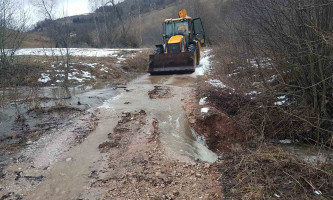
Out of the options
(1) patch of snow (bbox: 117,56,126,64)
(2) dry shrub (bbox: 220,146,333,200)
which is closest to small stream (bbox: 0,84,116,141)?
(2) dry shrub (bbox: 220,146,333,200)

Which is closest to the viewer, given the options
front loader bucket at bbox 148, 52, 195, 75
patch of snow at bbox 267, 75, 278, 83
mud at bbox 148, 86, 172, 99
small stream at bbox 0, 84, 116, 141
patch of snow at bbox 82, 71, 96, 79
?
small stream at bbox 0, 84, 116, 141

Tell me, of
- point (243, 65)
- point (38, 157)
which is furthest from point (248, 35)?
point (38, 157)

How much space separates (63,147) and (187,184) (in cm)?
307

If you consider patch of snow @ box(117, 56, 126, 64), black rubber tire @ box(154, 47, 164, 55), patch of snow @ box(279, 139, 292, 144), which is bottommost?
patch of snow @ box(279, 139, 292, 144)

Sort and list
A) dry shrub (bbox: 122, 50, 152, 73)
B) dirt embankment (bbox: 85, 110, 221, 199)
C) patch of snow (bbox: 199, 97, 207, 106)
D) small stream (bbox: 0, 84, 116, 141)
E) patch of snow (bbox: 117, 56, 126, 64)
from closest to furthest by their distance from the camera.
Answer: dirt embankment (bbox: 85, 110, 221, 199) < small stream (bbox: 0, 84, 116, 141) < patch of snow (bbox: 199, 97, 207, 106) < dry shrub (bbox: 122, 50, 152, 73) < patch of snow (bbox: 117, 56, 126, 64)

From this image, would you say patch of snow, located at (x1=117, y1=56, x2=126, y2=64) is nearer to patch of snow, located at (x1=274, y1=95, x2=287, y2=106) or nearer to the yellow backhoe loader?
the yellow backhoe loader

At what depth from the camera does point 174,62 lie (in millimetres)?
15039

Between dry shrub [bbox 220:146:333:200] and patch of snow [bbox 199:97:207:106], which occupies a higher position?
patch of snow [bbox 199:97:207:106]

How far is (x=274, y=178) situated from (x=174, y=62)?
1144 cm

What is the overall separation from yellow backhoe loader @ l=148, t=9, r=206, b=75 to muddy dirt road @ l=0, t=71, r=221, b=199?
7.15 m

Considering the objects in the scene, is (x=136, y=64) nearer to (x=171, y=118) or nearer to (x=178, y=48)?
(x=178, y=48)

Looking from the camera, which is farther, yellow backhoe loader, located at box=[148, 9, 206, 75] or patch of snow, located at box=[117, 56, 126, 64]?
patch of snow, located at box=[117, 56, 126, 64]

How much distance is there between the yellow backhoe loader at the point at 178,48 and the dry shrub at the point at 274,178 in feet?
34.4

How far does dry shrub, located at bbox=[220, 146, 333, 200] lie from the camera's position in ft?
12.3
